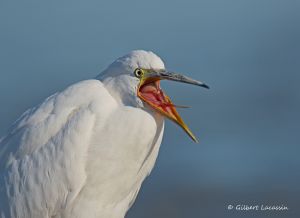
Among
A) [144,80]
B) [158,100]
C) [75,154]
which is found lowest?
[75,154]

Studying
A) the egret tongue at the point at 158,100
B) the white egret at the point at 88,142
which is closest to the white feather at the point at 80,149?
the white egret at the point at 88,142

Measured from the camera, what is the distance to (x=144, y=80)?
8.72 meters

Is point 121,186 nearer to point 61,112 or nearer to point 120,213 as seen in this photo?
point 120,213

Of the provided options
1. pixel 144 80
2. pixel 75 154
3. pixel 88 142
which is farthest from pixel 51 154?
pixel 144 80

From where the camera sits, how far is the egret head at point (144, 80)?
8.66m

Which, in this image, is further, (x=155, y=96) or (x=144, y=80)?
(x=155, y=96)

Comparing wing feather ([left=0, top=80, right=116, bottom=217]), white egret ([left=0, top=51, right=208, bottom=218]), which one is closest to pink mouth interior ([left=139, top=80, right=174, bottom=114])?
white egret ([left=0, top=51, right=208, bottom=218])

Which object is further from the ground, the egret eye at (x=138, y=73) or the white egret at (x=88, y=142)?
the egret eye at (x=138, y=73)

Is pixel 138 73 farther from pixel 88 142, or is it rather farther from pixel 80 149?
pixel 80 149

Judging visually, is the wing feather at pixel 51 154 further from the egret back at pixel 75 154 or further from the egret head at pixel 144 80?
the egret head at pixel 144 80

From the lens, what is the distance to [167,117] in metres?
8.73

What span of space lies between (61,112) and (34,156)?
61 cm

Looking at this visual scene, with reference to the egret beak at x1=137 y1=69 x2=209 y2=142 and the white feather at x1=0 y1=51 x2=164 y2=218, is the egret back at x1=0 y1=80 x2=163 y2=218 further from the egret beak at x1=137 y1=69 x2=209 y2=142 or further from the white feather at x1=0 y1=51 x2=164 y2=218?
the egret beak at x1=137 y1=69 x2=209 y2=142

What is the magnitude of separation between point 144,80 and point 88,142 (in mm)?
989
